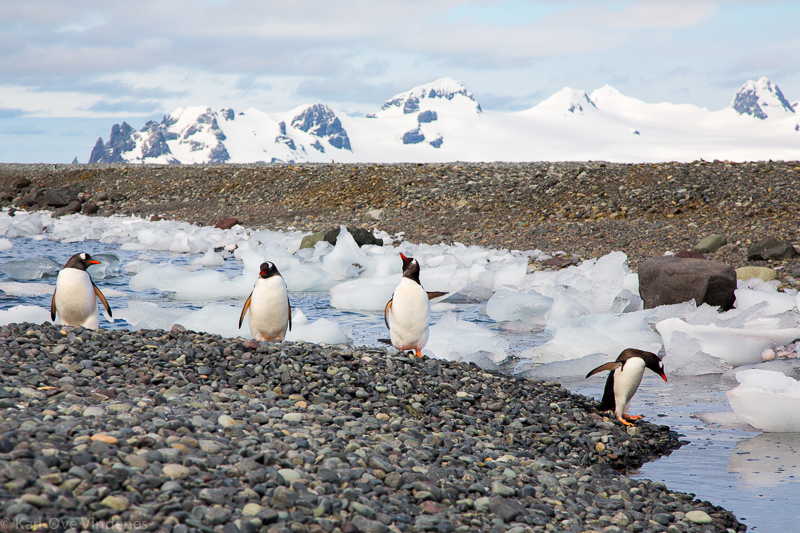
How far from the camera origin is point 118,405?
3.35 metres

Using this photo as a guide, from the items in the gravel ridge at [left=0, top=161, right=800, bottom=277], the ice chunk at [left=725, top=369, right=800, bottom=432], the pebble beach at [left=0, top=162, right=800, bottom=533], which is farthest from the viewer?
the gravel ridge at [left=0, top=161, right=800, bottom=277]

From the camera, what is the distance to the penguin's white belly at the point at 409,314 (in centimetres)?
536

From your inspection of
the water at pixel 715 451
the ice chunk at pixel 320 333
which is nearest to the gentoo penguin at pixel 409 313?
the ice chunk at pixel 320 333

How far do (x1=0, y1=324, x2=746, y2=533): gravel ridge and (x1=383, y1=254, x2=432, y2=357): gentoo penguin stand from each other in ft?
1.35

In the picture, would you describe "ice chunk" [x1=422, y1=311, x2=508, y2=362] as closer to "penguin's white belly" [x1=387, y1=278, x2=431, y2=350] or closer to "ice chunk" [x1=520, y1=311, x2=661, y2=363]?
"ice chunk" [x1=520, y1=311, x2=661, y2=363]

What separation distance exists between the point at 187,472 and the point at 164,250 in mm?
13160

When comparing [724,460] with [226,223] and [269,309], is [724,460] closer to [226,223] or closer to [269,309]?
[269,309]

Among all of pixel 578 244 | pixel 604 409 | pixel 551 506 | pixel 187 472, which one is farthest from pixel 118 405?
pixel 578 244

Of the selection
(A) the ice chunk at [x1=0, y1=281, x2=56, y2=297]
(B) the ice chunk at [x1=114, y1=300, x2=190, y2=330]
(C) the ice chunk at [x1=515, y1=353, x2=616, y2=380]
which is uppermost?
(A) the ice chunk at [x1=0, y1=281, x2=56, y2=297]

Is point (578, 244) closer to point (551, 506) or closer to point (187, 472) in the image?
point (551, 506)

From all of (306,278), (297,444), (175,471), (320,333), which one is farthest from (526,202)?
(175,471)

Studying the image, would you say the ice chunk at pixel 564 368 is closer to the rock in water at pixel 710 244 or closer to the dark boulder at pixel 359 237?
the rock in water at pixel 710 244

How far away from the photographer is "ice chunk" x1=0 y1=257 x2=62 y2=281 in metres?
10.4

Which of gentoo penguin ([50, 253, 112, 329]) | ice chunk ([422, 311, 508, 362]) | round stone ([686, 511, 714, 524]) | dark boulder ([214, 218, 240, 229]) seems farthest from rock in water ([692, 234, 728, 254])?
dark boulder ([214, 218, 240, 229])
